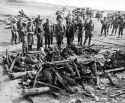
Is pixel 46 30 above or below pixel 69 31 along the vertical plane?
above

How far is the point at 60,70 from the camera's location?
13.0m

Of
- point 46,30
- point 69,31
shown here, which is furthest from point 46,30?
point 69,31

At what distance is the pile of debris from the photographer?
12031 millimetres

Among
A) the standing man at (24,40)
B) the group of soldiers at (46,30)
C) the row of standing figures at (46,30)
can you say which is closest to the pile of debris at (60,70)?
the standing man at (24,40)

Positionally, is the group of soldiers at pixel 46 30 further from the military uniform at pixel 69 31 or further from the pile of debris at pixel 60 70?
the pile of debris at pixel 60 70

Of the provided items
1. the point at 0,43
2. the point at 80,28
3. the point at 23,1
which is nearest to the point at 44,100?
the point at 80,28

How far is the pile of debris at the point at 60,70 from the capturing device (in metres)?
12.0

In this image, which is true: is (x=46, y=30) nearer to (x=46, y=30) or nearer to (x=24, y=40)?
(x=46, y=30)

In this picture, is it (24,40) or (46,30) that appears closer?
(24,40)

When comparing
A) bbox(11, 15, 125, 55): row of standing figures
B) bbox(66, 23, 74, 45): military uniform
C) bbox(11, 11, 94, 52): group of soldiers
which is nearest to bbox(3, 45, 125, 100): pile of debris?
bbox(11, 11, 94, 52): group of soldiers

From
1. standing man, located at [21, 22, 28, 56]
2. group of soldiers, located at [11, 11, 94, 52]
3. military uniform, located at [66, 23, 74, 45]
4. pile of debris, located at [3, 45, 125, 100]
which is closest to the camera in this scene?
pile of debris, located at [3, 45, 125, 100]

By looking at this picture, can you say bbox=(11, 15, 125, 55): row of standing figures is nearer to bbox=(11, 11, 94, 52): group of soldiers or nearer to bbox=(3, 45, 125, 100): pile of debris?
bbox=(11, 11, 94, 52): group of soldiers

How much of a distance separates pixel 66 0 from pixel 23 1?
15.0m

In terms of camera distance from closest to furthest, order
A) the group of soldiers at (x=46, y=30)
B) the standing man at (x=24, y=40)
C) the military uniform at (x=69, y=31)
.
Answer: the standing man at (x=24, y=40)
the group of soldiers at (x=46, y=30)
the military uniform at (x=69, y=31)
